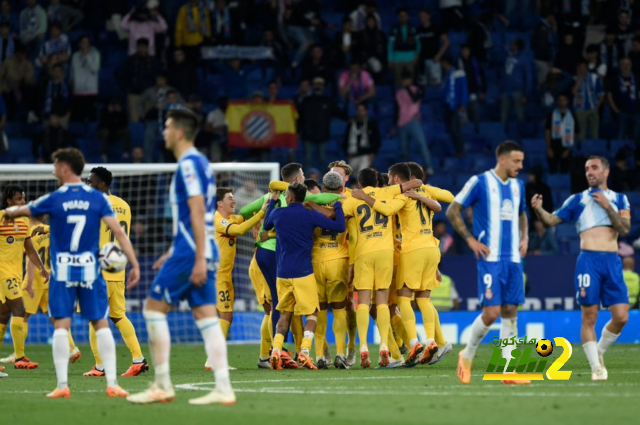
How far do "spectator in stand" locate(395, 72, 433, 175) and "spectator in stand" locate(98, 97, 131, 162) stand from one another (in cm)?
605

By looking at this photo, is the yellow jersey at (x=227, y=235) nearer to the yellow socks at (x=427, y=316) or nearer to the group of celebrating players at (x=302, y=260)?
the group of celebrating players at (x=302, y=260)

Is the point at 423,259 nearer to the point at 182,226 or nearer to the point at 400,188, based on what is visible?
the point at 400,188

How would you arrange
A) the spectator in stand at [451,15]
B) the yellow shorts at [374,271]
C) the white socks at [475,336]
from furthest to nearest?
the spectator in stand at [451,15] → the yellow shorts at [374,271] → the white socks at [475,336]

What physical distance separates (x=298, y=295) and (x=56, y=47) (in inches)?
567

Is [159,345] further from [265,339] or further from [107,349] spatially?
[265,339]

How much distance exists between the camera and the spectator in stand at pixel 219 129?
26094 millimetres

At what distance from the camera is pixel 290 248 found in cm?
1488

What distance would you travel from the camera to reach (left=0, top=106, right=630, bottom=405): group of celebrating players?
32.3ft

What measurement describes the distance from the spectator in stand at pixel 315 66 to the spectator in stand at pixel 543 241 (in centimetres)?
642

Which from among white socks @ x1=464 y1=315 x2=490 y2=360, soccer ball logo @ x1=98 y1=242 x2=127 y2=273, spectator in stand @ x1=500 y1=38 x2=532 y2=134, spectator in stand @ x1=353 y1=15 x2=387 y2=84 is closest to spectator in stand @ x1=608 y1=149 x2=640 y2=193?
spectator in stand @ x1=500 y1=38 x2=532 y2=134

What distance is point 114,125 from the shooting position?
86.2 ft

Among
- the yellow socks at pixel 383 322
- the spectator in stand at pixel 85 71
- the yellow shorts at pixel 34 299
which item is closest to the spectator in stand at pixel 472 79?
the spectator in stand at pixel 85 71

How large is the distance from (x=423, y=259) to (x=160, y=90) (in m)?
12.5

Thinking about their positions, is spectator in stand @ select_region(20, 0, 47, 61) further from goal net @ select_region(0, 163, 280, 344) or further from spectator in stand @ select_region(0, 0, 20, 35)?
goal net @ select_region(0, 163, 280, 344)
